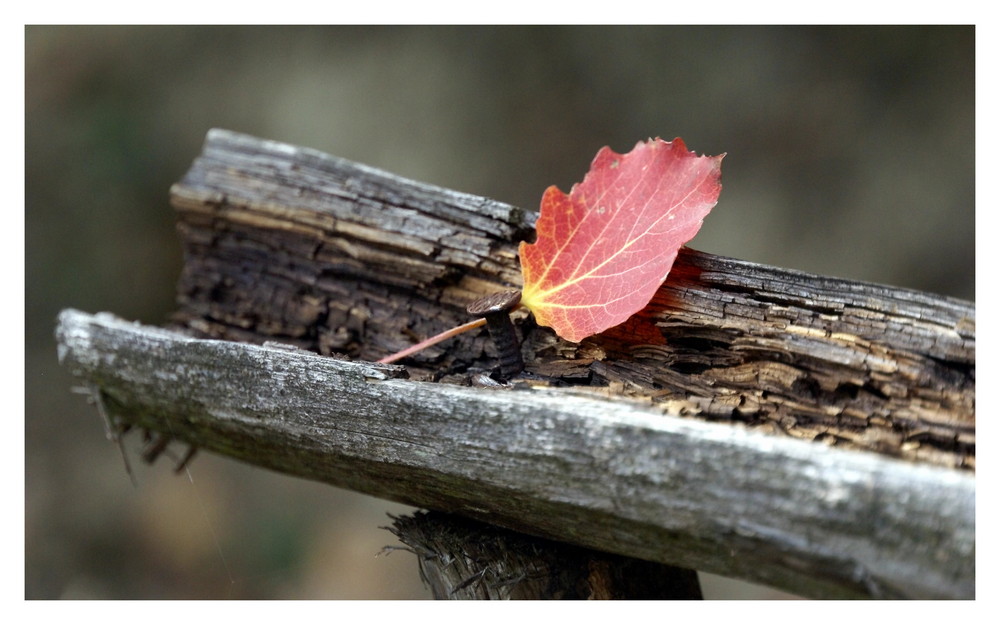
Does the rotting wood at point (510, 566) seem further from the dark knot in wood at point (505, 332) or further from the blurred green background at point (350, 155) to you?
the blurred green background at point (350, 155)

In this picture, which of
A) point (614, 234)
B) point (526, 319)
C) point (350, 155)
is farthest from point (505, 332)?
point (350, 155)

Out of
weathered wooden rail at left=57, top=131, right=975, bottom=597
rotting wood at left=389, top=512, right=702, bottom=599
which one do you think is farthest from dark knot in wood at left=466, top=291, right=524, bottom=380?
rotting wood at left=389, top=512, right=702, bottom=599

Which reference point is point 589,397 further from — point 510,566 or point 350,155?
point 350,155

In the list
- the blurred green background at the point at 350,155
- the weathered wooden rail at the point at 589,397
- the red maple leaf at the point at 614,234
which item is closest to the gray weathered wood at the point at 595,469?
the weathered wooden rail at the point at 589,397

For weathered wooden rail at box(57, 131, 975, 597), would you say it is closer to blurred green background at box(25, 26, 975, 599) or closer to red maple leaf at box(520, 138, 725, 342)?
red maple leaf at box(520, 138, 725, 342)

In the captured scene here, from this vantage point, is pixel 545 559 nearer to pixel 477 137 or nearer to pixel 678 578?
pixel 678 578

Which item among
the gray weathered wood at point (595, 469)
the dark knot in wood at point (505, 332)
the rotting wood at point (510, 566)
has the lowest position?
the rotting wood at point (510, 566)
